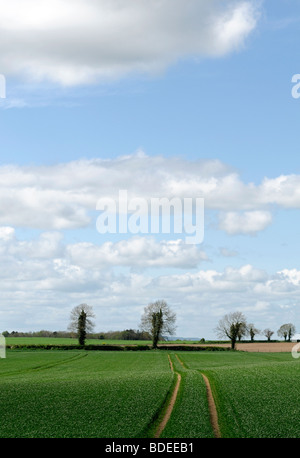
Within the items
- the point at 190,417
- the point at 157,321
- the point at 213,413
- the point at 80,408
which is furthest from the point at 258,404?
the point at 157,321

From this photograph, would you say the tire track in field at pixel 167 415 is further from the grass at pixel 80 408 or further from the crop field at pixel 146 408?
the grass at pixel 80 408

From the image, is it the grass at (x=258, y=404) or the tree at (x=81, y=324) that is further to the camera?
the tree at (x=81, y=324)

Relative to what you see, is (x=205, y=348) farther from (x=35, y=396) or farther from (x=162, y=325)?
(x=35, y=396)

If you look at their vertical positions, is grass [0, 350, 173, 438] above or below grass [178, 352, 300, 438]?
below

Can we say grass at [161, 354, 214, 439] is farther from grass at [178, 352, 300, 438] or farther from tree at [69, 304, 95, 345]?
tree at [69, 304, 95, 345]

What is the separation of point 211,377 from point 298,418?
2303 cm

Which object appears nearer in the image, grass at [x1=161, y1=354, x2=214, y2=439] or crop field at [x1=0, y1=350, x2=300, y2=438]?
grass at [x1=161, y1=354, x2=214, y2=439]

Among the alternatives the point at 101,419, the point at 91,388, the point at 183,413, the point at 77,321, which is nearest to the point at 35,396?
the point at 91,388

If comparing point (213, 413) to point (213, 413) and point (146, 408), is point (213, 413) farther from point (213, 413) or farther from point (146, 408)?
point (146, 408)

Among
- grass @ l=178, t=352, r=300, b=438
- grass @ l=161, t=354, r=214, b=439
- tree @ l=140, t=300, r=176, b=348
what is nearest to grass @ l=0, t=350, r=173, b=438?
grass @ l=161, t=354, r=214, b=439

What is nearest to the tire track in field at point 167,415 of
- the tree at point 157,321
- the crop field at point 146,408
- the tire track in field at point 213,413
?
the crop field at point 146,408

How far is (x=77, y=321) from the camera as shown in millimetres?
162875

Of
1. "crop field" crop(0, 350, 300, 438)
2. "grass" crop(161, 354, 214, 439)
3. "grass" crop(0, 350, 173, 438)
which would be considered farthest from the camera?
"grass" crop(0, 350, 173, 438)
